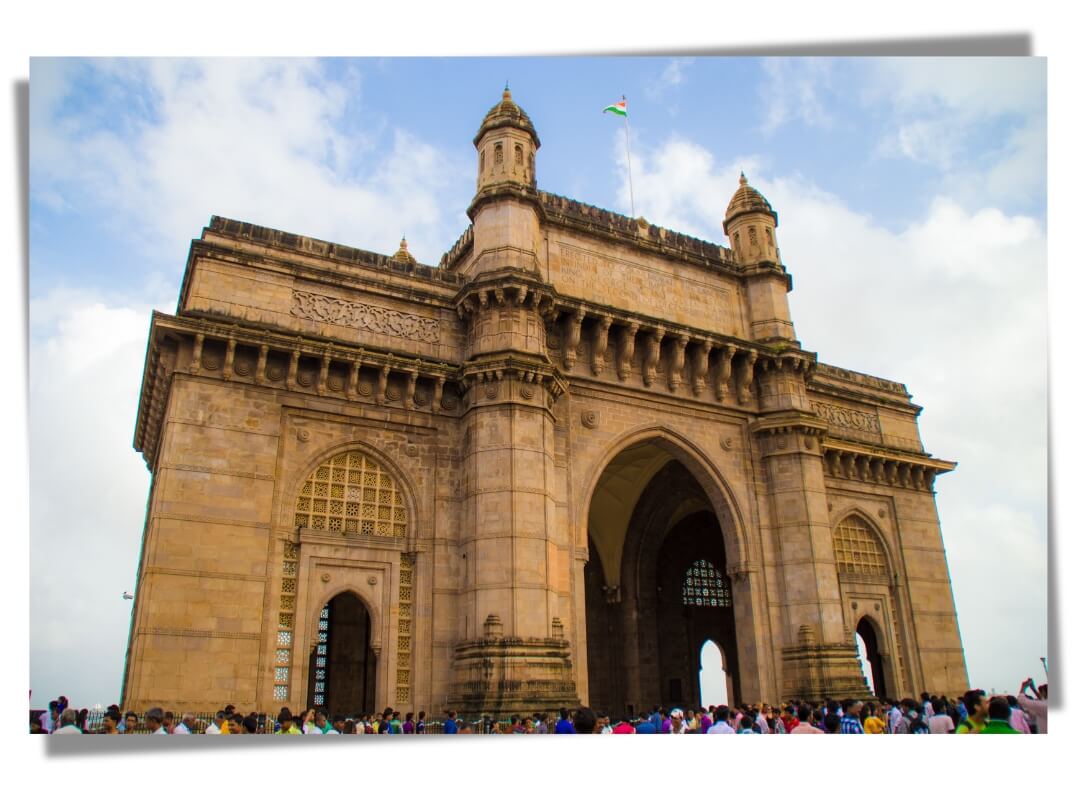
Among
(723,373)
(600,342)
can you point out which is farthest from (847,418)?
(600,342)

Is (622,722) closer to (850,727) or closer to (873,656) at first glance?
(850,727)

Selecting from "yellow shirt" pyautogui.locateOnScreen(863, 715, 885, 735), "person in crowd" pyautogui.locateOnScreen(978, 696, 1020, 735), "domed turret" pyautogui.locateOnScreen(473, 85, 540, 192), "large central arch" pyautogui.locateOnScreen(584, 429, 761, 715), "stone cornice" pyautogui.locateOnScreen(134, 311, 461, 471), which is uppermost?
"domed turret" pyautogui.locateOnScreen(473, 85, 540, 192)

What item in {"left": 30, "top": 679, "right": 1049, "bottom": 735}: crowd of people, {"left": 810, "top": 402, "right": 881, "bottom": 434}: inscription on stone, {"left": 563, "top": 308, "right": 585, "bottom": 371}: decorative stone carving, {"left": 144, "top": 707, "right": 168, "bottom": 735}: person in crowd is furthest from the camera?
{"left": 810, "top": 402, "right": 881, "bottom": 434}: inscription on stone

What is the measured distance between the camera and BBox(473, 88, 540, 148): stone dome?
66.5 feet

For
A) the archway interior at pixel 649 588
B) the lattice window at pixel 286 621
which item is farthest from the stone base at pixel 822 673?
the lattice window at pixel 286 621

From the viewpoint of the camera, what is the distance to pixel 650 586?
2775 centimetres

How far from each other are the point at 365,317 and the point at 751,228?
1213 centimetres

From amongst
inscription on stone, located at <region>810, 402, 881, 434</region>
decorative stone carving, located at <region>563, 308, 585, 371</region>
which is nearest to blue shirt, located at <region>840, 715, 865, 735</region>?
decorative stone carving, located at <region>563, 308, 585, 371</region>

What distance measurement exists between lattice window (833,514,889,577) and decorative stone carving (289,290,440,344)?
13.8 m

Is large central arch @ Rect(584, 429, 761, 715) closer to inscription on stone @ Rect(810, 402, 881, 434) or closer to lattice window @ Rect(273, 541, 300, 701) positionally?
inscription on stone @ Rect(810, 402, 881, 434)

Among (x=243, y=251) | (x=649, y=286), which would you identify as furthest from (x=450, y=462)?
(x=649, y=286)

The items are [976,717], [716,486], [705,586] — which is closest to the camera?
[976,717]

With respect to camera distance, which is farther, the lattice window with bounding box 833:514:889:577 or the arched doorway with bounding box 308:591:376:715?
the lattice window with bounding box 833:514:889:577

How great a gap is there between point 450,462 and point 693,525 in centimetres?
1398
